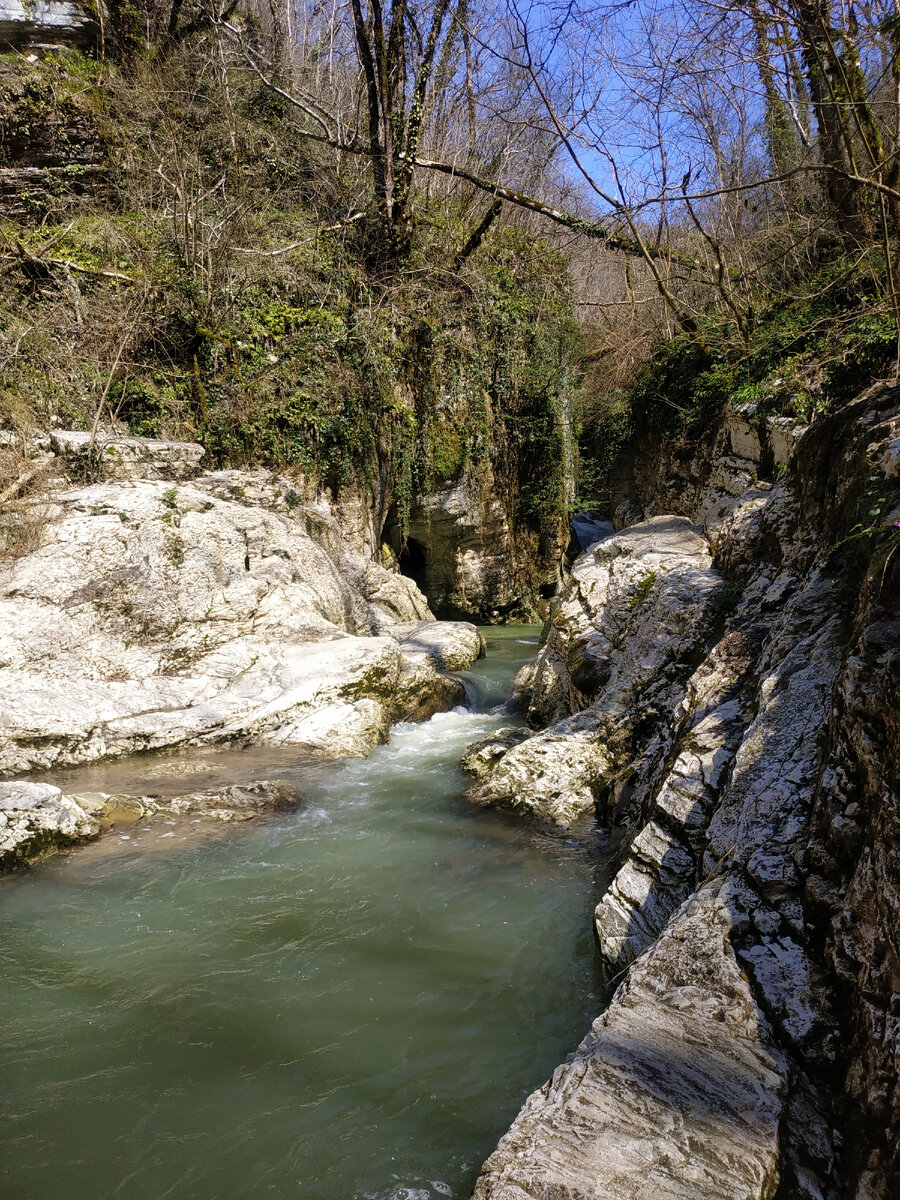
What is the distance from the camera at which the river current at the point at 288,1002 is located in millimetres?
2416

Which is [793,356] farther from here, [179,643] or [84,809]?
[84,809]

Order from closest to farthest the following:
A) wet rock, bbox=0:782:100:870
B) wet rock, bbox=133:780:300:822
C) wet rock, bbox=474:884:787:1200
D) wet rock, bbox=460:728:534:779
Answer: wet rock, bbox=474:884:787:1200 → wet rock, bbox=0:782:100:870 → wet rock, bbox=133:780:300:822 → wet rock, bbox=460:728:534:779

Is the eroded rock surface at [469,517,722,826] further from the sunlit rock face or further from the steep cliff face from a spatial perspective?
the sunlit rock face

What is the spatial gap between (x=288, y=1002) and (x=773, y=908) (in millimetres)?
2190

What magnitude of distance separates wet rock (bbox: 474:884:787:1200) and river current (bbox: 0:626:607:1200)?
2.36 feet

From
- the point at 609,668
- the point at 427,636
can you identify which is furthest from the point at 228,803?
the point at 427,636

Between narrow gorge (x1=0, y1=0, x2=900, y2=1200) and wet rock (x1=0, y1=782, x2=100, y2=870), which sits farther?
wet rock (x1=0, y1=782, x2=100, y2=870)

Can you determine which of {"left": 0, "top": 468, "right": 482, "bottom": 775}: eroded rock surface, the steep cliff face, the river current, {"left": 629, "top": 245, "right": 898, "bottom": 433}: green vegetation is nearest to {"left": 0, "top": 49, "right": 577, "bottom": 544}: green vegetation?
{"left": 0, "top": 468, "right": 482, "bottom": 775}: eroded rock surface

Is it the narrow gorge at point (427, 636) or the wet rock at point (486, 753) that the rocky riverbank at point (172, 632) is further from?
the wet rock at point (486, 753)

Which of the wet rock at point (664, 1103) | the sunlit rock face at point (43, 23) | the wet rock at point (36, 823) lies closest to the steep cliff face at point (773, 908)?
the wet rock at point (664, 1103)

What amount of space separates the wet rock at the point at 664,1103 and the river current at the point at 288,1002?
72 centimetres

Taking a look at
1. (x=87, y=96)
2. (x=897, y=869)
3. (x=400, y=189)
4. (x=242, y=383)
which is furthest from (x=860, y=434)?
(x=87, y=96)

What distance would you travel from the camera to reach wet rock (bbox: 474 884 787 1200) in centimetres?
168

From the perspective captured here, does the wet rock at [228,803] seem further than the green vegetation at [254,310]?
No
